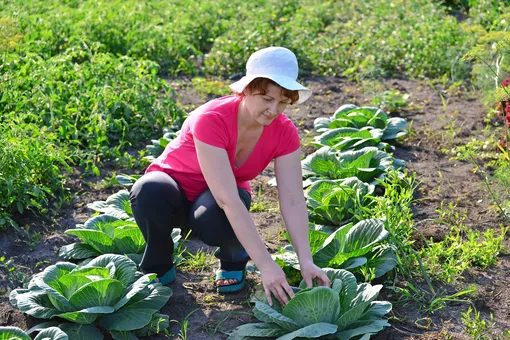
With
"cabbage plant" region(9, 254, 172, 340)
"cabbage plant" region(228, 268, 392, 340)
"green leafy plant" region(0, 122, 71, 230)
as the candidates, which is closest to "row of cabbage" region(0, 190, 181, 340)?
"cabbage plant" region(9, 254, 172, 340)

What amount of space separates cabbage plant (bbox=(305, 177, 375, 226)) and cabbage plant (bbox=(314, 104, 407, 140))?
3.96 ft

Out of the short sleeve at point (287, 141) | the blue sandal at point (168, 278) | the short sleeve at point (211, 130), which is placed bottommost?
the blue sandal at point (168, 278)

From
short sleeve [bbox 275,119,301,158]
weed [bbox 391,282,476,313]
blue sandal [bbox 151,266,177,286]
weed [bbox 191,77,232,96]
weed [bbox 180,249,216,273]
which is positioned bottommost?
weed [bbox 391,282,476,313]

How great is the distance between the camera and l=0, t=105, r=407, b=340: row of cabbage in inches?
121

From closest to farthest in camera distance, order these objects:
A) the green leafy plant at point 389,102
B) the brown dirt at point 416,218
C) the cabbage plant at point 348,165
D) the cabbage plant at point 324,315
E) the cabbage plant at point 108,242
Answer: the cabbage plant at point 324,315 < the brown dirt at point 416,218 < the cabbage plant at point 108,242 < the cabbage plant at point 348,165 < the green leafy plant at point 389,102

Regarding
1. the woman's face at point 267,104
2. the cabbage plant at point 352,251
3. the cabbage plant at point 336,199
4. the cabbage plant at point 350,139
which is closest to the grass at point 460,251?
the cabbage plant at point 352,251

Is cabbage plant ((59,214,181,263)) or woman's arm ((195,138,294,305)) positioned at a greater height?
woman's arm ((195,138,294,305))

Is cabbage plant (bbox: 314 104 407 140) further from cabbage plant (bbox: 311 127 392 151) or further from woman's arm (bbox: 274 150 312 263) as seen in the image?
woman's arm (bbox: 274 150 312 263)

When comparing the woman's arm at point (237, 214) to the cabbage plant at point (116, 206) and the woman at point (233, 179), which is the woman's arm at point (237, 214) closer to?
the woman at point (233, 179)

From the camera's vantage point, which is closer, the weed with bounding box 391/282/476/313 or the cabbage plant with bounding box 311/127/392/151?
the weed with bounding box 391/282/476/313

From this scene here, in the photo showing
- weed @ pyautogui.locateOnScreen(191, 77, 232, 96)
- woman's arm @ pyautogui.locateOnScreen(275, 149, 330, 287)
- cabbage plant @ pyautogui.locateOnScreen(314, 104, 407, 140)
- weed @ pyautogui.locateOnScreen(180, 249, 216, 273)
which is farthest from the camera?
weed @ pyautogui.locateOnScreen(191, 77, 232, 96)

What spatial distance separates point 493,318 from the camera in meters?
3.39

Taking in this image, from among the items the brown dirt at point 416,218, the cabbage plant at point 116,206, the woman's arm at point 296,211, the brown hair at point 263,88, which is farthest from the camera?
the cabbage plant at point 116,206

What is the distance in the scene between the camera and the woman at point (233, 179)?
3.10 meters
